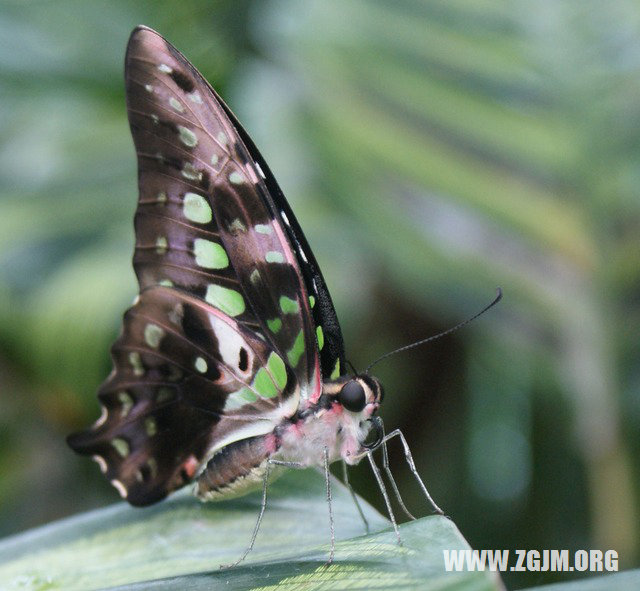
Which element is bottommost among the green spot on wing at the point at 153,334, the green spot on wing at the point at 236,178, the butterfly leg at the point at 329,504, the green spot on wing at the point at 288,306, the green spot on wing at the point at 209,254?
the butterfly leg at the point at 329,504

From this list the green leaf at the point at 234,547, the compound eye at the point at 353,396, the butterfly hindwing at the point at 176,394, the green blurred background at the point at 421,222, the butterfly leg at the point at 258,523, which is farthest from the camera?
the green blurred background at the point at 421,222

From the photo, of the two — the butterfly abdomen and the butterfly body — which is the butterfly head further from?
the butterfly abdomen

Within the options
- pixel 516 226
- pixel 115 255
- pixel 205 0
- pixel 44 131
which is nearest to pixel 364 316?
pixel 516 226

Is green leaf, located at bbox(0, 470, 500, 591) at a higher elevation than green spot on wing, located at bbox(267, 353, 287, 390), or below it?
below

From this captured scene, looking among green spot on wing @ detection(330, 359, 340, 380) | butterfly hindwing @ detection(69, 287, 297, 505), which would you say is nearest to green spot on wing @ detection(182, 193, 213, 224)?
butterfly hindwing @ detection(69, 287, 297, 505)

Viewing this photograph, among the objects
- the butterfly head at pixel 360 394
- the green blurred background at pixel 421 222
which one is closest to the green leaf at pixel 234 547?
the butterfly head at pixel 360 394

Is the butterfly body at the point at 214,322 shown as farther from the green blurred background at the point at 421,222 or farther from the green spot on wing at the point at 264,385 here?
the green blurred background at the point at 421,222

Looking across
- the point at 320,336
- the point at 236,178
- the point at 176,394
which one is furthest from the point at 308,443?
the point at 236,178
